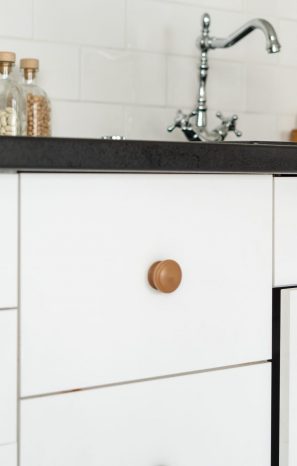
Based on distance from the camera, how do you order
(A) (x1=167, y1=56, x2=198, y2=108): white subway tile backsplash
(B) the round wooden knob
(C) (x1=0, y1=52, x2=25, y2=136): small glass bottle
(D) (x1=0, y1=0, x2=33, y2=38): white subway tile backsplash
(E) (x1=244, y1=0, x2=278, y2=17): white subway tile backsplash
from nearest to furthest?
1. (B) the round wooden knob
2. (C) (x1=0, y1=52, x2=25, y2=136): small glass bottle
3. (D) (x1=0, y1=0, x2=33, y2=38): white subway tile backsplash
4. (A) (x1=167, y1=56, x2=198, y2=108): white subway tile backsplash
5. (E) (x1=244, y1=0, x2=278, y2=17): white subway tile backsplash

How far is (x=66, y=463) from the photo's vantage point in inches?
32.3

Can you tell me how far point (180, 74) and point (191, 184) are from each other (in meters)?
0.74

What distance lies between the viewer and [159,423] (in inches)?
34.9

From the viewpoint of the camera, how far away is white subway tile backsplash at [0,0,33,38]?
1342 millimetres

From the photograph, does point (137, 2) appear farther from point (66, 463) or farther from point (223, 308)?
point (66, 463)

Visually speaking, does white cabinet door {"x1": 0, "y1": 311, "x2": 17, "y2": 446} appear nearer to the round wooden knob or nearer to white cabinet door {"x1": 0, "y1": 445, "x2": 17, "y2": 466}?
white cabinet door {"x1": 0, "y1": 445, "x2": 17, "y2": 466}

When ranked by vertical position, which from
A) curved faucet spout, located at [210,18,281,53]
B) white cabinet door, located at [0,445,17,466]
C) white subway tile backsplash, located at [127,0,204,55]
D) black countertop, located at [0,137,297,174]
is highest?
white subway tile backsplash, located at [127,0,204,55]

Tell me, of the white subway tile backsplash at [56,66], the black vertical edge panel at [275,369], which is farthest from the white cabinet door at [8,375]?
the white subway tile backsplash at [56,66]

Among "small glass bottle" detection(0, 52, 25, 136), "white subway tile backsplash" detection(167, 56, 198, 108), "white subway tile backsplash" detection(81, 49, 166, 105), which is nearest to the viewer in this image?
"small glass bottle" detection(0, 52, 25, 136)

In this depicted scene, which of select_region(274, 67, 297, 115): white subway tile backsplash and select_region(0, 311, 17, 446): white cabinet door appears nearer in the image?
select_region(0, 311, 17, 446): white cabinet door

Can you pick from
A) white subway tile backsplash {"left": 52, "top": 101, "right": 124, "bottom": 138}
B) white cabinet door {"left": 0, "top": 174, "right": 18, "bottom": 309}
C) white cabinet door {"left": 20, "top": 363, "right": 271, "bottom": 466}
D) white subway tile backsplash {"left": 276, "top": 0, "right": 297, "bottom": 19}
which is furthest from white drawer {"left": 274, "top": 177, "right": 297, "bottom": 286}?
white subway tile backsplash {"left": 276, "top": 0, "right": 297, "bottom": 19}

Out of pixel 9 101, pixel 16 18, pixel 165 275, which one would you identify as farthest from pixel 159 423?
pixel 16 18

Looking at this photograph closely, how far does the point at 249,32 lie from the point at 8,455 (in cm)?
103

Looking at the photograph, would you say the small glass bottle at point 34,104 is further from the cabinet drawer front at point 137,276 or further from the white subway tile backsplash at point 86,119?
the cabinet drawer front at point 137,276
